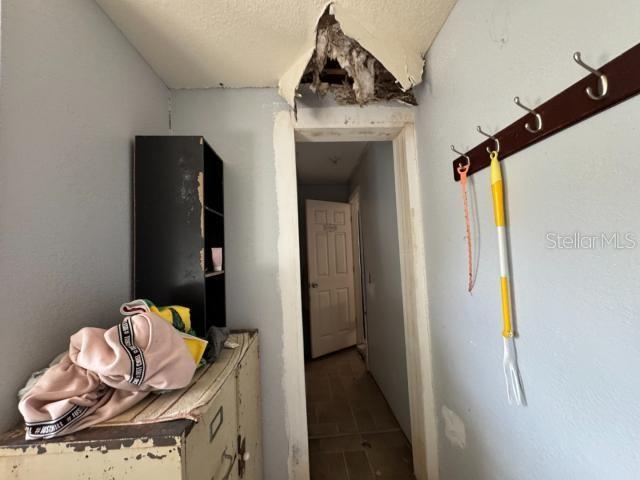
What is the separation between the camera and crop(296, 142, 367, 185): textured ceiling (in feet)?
8.43

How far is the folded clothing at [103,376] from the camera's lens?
1.90 ft

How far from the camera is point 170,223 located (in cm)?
113

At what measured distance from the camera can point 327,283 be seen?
11.7 ft

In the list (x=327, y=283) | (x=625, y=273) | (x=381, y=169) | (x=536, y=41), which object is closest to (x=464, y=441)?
(x=625, y=273)

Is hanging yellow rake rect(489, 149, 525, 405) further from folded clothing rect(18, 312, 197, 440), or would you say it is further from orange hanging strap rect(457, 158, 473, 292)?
folded clothing rect(18, 312, 197, 440)

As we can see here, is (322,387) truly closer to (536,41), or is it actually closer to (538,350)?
(538,350)

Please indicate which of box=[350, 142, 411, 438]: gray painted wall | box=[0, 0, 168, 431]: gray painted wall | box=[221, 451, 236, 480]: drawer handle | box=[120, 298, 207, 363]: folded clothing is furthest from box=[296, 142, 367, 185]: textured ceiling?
box=[221, 451, 236, 480]: drawer handle

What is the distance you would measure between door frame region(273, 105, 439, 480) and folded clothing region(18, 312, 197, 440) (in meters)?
0.78

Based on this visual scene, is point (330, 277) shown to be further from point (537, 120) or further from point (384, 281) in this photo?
point (537, 120)

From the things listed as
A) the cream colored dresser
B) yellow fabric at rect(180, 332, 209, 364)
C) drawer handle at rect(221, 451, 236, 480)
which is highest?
yellow fabric at rect(180, 332, 209, 364)

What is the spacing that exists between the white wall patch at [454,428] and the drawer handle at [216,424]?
3.17ft

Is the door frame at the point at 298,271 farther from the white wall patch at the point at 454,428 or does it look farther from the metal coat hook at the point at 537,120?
the metal coat hook at the point at 537,120

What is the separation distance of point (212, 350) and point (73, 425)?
1.48ft

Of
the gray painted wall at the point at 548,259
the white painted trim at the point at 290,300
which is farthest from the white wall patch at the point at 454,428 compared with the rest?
the white painted trim at the point at 290,300
